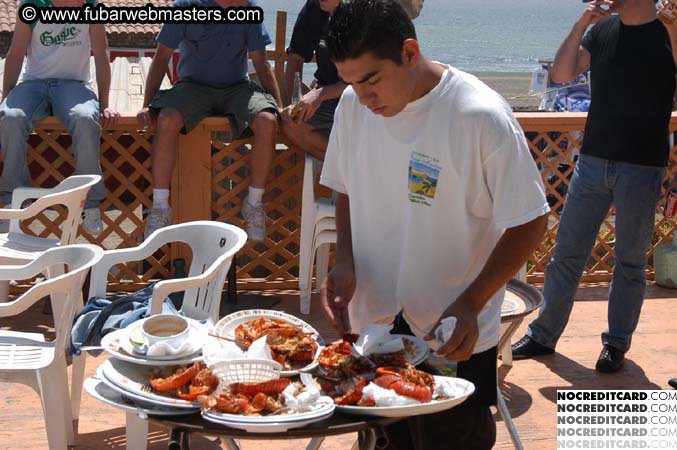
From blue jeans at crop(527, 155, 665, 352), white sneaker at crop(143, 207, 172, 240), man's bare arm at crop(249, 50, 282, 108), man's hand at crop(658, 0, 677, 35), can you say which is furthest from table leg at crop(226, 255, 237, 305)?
man's hand at crop(658, 0, 677, 35)

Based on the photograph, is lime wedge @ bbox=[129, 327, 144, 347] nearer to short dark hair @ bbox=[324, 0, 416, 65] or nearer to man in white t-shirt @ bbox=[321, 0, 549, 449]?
man in white t-shirt @ bbox=[321, 0, 549, 449]

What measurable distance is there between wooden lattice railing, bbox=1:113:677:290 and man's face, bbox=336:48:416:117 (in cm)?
339

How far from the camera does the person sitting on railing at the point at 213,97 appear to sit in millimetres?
5629

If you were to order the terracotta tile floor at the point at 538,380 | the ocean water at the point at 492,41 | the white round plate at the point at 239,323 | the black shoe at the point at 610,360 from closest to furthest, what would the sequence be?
the white round plate at the point at 239,323, the terracotta tile floor at the point at 538,380, the black shoe at the point at 610,360, the ocean water at the point at 492,41

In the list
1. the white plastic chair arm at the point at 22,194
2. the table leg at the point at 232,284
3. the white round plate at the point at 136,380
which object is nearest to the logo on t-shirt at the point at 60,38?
the white plastic chair arm at the point at 22,194

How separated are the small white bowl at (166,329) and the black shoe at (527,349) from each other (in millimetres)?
2942

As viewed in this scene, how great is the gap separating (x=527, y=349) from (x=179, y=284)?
2137mm

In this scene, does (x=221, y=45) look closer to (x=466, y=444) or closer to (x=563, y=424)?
(x=563, y=424)

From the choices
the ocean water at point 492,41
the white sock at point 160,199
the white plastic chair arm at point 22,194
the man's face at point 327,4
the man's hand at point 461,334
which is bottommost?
the ocean water at point 492,41

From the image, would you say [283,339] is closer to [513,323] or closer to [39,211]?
[513,323]

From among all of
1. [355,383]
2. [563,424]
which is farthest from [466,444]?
[563,424]

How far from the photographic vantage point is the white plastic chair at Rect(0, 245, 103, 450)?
11.9 ft

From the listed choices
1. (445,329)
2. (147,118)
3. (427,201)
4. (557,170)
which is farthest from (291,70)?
(445,329)

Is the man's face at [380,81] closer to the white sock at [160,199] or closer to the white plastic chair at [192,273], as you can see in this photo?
the white plastic chair at [192,273]
